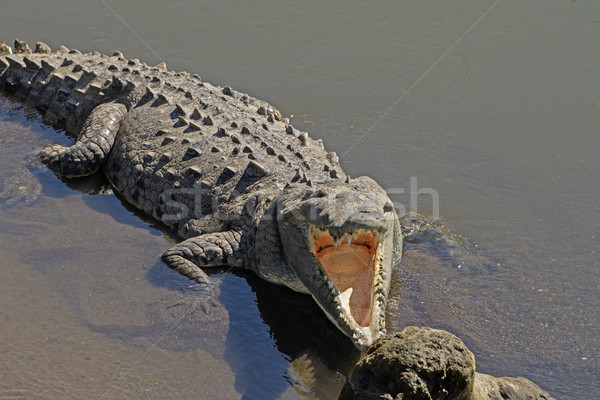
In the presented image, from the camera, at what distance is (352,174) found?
8352 millimetres

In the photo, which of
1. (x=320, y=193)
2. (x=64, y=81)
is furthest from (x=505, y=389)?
(x=64, y=81)

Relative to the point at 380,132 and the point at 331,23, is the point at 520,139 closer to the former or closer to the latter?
the point at 380,132

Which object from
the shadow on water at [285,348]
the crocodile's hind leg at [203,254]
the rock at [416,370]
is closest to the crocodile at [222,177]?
the crocodile's hind leg at [203,254]

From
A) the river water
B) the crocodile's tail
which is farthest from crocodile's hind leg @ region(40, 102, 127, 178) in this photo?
the crocodile's tail

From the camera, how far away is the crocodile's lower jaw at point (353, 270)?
5.24 metres

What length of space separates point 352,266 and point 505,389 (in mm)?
1625

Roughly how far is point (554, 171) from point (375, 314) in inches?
170

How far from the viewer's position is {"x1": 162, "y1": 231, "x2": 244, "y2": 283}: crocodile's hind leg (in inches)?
252

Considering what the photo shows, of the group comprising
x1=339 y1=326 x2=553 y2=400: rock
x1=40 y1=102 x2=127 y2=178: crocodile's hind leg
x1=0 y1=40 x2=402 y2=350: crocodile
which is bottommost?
x1=40 y1=102 x2=127 y2=178: crocodile's hind leg

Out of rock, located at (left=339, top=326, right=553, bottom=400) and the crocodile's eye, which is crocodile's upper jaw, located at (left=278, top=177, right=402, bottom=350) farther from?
rock, located at (left=339, top=326, right=553, bottom=400)

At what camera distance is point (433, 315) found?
6020mm

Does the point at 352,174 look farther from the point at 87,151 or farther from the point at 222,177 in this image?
the point at 87,151

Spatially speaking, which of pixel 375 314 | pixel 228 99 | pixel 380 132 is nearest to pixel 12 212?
pixel 228 99

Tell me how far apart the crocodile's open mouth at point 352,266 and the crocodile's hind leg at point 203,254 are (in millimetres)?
1057
